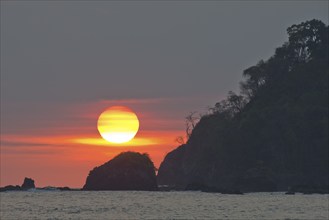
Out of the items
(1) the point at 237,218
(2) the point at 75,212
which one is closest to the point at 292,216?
(1) the point at 237,218

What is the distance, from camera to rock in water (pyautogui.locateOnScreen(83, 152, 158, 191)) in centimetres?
18862

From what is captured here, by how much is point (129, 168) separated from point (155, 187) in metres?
7.55

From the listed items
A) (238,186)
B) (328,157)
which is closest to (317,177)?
(328,157)

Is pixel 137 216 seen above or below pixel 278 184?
below

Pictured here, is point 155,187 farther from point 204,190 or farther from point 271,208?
point 271,208

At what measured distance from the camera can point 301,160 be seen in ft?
651

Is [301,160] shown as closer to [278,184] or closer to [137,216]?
[278,184]

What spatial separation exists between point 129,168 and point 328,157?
49140 mm

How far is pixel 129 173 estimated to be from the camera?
623 feet

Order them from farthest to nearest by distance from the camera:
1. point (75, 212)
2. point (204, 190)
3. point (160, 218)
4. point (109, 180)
→ 1. point (109, 180)
2. point (204, 190)
3. point (75, 212)
4. point (160, 218)

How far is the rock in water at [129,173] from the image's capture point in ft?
619

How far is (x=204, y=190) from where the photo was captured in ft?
593

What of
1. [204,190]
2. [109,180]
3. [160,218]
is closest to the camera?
[160,218]

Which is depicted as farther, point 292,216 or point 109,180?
point 109,180
